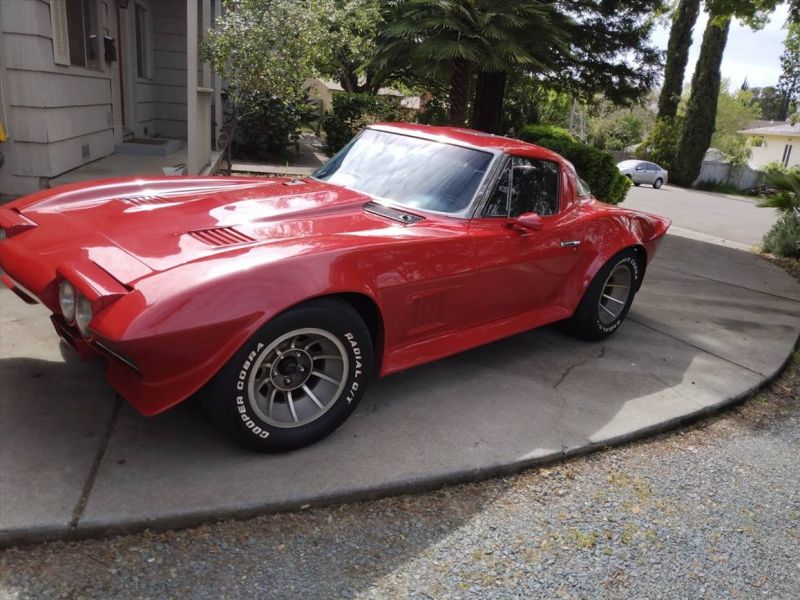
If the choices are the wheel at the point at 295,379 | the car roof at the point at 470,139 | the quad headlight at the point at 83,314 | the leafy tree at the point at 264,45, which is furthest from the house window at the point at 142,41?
the wheel at the point at 295,379

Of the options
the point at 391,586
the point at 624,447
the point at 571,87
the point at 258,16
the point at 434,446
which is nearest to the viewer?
the point at 391,586

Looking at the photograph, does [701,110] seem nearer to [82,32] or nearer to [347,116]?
[347,116]

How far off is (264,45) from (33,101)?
9.96ft

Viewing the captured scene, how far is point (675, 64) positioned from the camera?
32375 mm

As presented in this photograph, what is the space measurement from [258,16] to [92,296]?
755 centimetres

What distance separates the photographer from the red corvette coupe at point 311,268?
2531 millimetres

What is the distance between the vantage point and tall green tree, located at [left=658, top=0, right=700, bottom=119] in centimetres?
3141

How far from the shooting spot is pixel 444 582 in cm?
238

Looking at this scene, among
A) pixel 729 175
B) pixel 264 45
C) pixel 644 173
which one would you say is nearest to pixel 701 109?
pixel 644 173

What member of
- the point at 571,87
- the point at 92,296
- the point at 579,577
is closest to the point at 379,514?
the point at 579,577

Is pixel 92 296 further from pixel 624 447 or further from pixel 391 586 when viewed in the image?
pixel 624 447

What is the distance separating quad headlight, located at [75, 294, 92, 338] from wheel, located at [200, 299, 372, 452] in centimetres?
54

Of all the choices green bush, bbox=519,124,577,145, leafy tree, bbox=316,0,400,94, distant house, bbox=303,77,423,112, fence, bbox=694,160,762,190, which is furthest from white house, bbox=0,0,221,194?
fence, bbox=694,160,762,190

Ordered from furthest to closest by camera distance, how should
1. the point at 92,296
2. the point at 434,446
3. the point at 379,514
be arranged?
the point at 434,446 → the point at 379,514 → the point at 92,296
